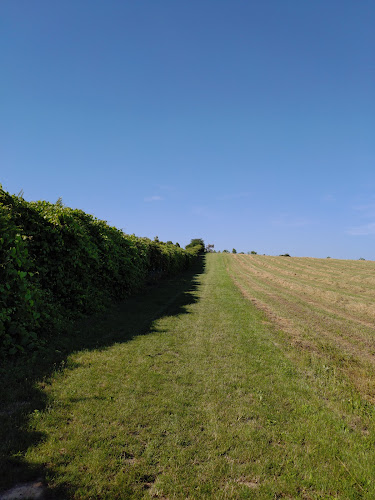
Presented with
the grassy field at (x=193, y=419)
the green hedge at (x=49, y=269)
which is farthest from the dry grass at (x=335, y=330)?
the green hedge at (x=49, y=269)

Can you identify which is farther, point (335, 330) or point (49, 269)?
point (335, 330)

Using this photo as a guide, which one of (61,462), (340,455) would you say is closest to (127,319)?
(61,462)

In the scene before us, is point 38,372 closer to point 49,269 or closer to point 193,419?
point 193,419

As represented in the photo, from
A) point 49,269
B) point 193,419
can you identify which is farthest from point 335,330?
point 49,269

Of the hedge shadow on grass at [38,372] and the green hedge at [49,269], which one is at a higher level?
the green hedge at [49,269]

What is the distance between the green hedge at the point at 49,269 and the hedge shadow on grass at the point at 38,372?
1.57 ft

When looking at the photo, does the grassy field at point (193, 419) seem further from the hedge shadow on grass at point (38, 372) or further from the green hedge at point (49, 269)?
the green hedge at point (49, 269)

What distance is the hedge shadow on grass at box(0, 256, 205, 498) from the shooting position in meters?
2.62

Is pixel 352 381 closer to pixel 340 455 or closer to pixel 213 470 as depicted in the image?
pixel 340 455

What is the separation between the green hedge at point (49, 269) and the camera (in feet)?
17.1

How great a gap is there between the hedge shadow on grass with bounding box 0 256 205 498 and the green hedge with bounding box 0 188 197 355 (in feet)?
1.57

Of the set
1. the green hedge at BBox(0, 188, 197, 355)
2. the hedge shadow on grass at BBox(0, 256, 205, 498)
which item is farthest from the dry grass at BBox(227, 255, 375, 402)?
the green hedge at BBox(0, 188, 197, 355)

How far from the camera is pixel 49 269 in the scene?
23.3ft

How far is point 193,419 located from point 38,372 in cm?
294
